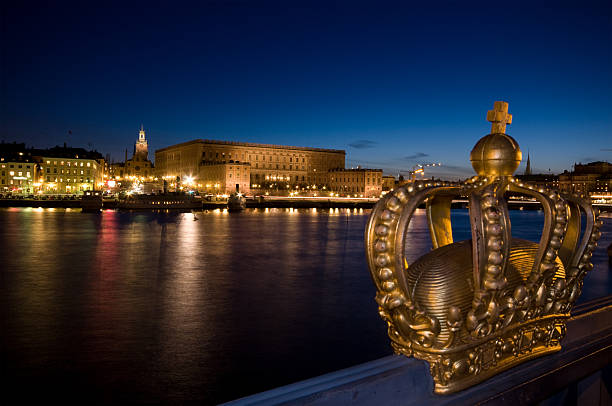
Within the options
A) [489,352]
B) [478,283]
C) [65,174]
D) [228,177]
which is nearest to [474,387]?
[489,352]

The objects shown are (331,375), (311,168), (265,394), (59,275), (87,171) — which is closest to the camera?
(265,394)

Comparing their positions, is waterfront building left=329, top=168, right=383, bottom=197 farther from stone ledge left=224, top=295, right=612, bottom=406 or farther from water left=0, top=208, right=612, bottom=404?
stone ledge left=224, top=295, right=612, bottom=406

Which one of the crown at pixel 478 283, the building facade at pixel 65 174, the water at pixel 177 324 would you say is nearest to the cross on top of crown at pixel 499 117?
the crown at pixel 478 283

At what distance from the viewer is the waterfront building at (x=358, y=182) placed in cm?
12362

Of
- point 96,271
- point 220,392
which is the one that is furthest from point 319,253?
point 220,392

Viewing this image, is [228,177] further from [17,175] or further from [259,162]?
[17,175]

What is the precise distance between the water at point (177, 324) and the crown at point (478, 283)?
457cm

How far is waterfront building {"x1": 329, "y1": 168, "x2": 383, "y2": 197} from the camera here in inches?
4867

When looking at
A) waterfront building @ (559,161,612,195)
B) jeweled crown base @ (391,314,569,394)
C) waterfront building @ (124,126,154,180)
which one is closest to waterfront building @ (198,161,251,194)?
waterfront building @ (124,126,154,180)

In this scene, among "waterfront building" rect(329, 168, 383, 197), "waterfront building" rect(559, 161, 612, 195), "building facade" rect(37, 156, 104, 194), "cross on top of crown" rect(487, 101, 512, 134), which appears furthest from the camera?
"waterfront building" rect(559, 161, 612, 195)

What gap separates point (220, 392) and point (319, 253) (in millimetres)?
14721

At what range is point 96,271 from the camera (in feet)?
48.5

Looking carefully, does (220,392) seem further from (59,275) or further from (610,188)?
(610,188)

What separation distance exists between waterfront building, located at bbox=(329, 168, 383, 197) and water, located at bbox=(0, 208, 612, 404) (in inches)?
4150
